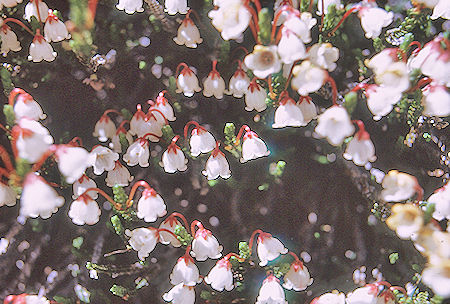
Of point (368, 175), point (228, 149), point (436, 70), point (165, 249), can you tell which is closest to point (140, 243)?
point (165, 249)

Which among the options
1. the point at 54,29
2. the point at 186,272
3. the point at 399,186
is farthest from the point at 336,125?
the point at 54,29

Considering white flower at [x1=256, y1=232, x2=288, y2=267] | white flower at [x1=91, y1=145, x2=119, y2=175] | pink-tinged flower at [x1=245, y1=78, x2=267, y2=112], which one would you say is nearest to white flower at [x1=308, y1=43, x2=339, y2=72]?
pink-tinged flower at [x1=245, y1=78, x2=267, y2=112]

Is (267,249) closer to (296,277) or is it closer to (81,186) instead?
(296,277)

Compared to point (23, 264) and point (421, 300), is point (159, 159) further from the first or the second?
point (421, 300)

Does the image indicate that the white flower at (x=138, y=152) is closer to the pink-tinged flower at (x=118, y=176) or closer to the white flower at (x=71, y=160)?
the pink-tinged flower at (x=118, y=176)

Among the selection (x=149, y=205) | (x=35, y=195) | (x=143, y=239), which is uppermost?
(x=35, y=195)

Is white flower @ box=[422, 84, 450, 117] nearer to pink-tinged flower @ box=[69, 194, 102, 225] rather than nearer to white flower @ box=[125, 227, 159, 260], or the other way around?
white flower @ box=[125, 227, 159, 260]
